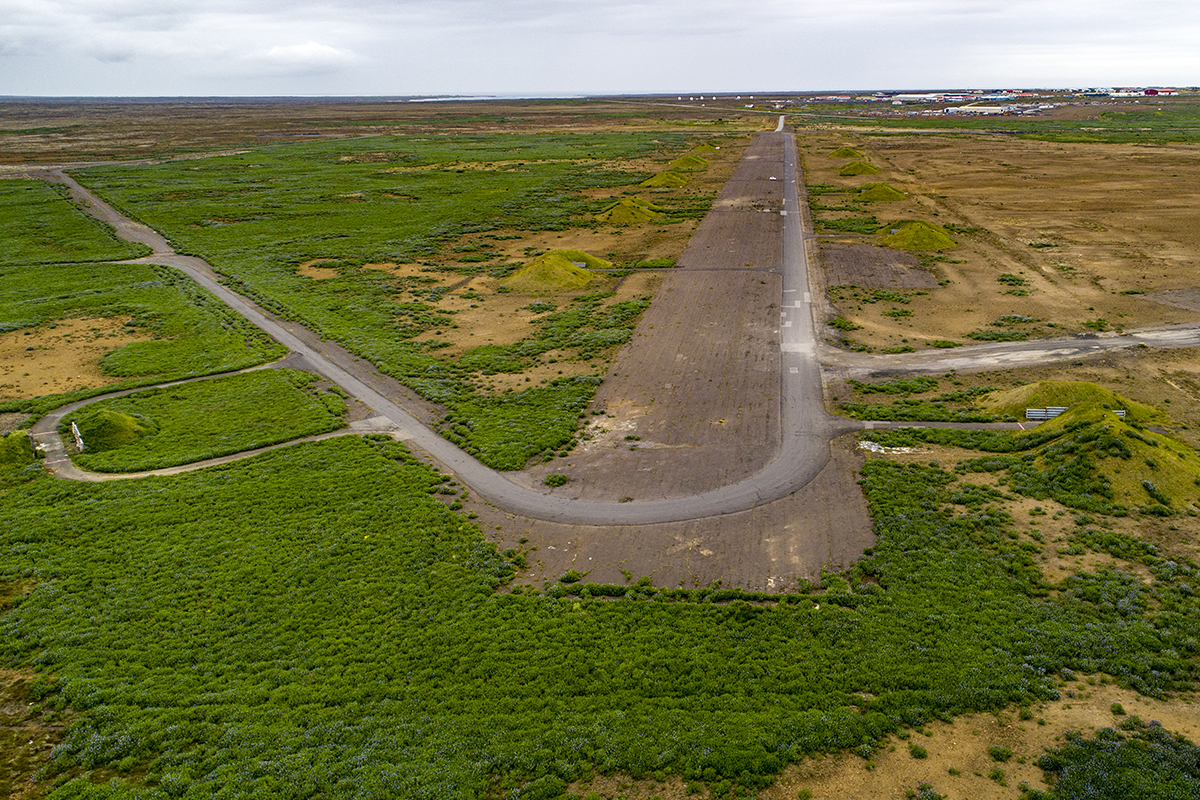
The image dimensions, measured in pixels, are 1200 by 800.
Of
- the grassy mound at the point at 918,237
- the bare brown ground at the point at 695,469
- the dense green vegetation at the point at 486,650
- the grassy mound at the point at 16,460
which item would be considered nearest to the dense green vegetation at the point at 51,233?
the grassy mound at the point at 16,460

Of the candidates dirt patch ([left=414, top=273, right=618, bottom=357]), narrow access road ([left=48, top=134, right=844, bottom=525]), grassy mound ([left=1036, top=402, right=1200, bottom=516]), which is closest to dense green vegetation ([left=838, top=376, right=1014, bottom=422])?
narrow access road ([left=48, top=134, right=844, bottom=525])

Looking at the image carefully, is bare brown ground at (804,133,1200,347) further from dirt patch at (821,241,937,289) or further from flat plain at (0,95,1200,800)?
dirt patch at (821,241,937,289)

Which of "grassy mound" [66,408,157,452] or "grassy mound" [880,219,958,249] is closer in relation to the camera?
"grassy mound" [66,408,157,452]

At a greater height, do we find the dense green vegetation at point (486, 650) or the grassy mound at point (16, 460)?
the grassy mound at point (16, 460)

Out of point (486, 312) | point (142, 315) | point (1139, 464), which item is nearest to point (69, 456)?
point (142, 315)

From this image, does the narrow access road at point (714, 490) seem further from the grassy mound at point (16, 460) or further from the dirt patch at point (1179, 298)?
the dirt patch at point (1179, 298)

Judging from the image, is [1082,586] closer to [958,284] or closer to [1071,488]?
[1071,488]
